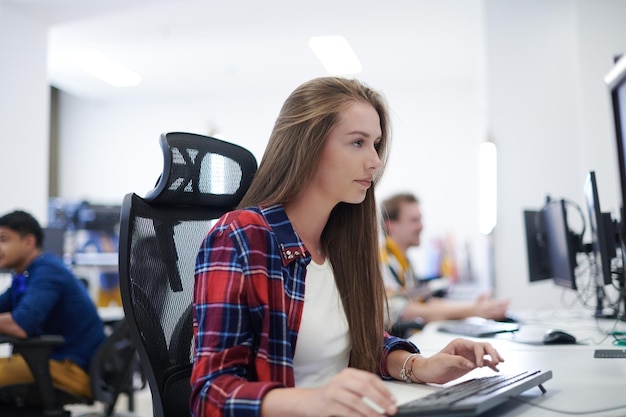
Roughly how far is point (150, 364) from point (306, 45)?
5.39m

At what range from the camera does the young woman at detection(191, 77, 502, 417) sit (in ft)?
3.09

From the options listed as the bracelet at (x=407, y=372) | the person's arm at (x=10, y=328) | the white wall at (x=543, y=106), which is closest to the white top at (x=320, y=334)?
the bracelet at (x=407, y=372)

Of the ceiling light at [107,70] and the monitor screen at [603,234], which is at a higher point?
the ceiling light at [107,70]

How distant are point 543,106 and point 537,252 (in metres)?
1.91

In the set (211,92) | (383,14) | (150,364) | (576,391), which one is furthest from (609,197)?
(211,92)

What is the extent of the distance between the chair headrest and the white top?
1.06 feet

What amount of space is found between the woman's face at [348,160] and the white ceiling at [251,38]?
12.2ft

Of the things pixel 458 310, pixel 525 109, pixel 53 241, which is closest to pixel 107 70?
pixel 53 241

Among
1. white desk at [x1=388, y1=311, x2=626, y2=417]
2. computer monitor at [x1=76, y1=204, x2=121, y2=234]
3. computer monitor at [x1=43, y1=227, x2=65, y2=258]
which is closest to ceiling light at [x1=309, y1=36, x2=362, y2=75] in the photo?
computer monitor at [x1=76, y1=204, x2=121, y2=234]

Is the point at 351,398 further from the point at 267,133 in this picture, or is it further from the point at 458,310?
the point at 267,133

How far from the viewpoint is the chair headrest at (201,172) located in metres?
1.32

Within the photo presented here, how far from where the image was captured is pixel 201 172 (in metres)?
1.38

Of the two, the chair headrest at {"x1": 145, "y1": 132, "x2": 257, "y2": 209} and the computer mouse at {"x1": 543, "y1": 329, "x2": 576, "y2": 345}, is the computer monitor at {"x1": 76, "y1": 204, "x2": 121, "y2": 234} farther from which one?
the computer mouse at {"x1": 543, "y1": 329, "x2": 576, "y2": 345}

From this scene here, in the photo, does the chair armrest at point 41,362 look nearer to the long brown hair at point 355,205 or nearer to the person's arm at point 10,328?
the person's arm at point 10,328
